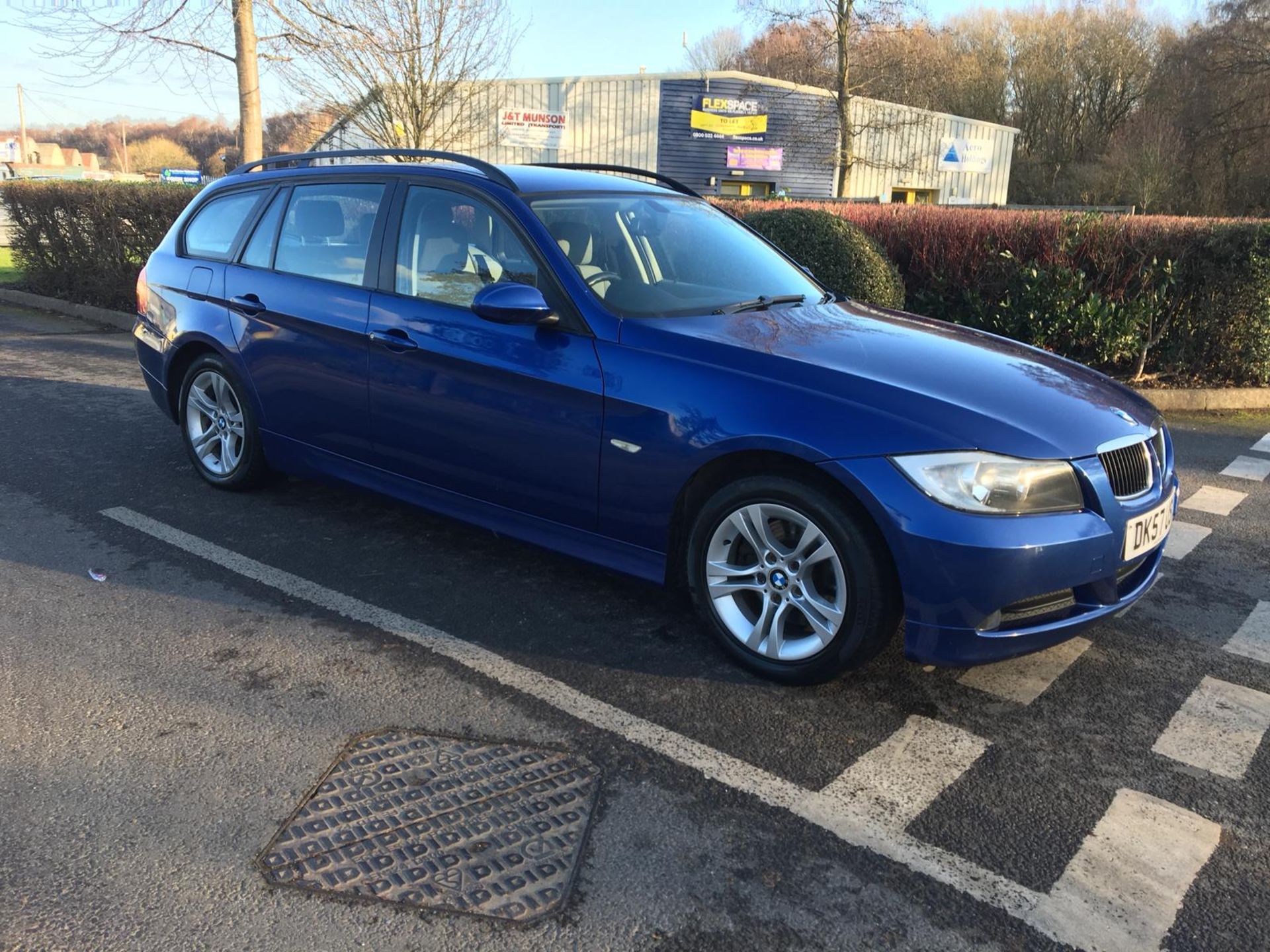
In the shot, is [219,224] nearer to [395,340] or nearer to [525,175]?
[395,340]

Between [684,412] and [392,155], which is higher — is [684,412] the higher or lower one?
the lower one

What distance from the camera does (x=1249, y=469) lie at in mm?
6328

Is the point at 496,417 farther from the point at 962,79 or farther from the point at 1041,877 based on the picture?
the point at 962,79

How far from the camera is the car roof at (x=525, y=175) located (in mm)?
4176

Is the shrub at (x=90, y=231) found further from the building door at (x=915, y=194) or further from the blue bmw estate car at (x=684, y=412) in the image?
the building door at (x=915, y=194)

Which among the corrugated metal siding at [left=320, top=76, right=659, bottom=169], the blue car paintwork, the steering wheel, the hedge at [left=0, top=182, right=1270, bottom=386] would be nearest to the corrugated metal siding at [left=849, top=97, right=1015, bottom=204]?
the corrugated metal siding at [left=320, top=76, right=659, bottom=169]

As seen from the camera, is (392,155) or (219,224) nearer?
(392,155)

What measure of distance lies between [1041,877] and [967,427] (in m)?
1.28

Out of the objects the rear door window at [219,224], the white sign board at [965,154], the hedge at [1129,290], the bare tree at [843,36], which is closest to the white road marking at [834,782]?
the rear door window at [219,224]

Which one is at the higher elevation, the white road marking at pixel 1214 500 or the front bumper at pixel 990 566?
the front bumper at pixel 990 566

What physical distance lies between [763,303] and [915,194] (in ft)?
136

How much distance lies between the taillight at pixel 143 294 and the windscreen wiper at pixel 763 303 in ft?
11.8

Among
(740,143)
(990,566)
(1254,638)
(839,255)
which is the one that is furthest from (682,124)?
(990,566)

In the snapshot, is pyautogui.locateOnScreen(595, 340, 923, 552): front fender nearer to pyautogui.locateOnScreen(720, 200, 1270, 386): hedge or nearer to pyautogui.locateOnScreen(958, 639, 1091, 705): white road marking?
pyautogui.locateOnScreen(958, 639, 1091, 705): white road marking
